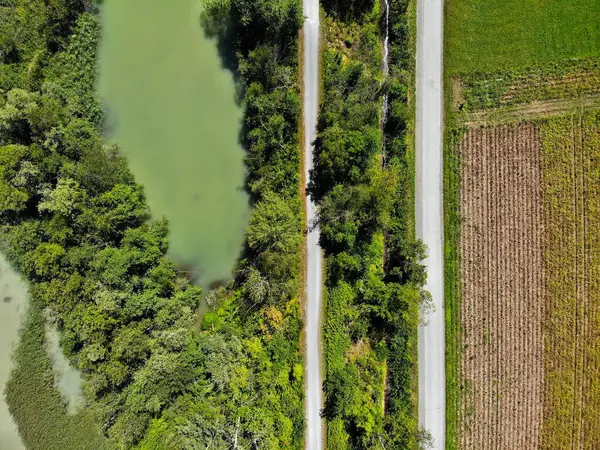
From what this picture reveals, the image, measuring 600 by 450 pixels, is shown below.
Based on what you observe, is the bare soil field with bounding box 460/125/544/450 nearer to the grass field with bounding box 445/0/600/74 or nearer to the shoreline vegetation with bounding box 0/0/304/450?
the grass field with bounding box 445/0/600/74

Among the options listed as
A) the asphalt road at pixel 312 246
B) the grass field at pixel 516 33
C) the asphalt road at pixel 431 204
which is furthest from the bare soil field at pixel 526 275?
the asphalt road at pixel 312 246

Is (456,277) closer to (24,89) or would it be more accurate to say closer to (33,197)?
(33,197)

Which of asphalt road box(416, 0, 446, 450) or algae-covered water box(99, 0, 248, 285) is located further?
algae-covered water box(99, 0, 248, 285)

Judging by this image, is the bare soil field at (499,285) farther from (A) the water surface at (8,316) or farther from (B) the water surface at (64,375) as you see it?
(A) the water surface at (8,316)

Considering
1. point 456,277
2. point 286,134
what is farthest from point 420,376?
point 286,134

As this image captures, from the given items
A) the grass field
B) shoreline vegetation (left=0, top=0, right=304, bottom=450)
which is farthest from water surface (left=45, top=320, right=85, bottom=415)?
the grass field

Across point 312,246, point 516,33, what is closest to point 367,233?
point 312,246
